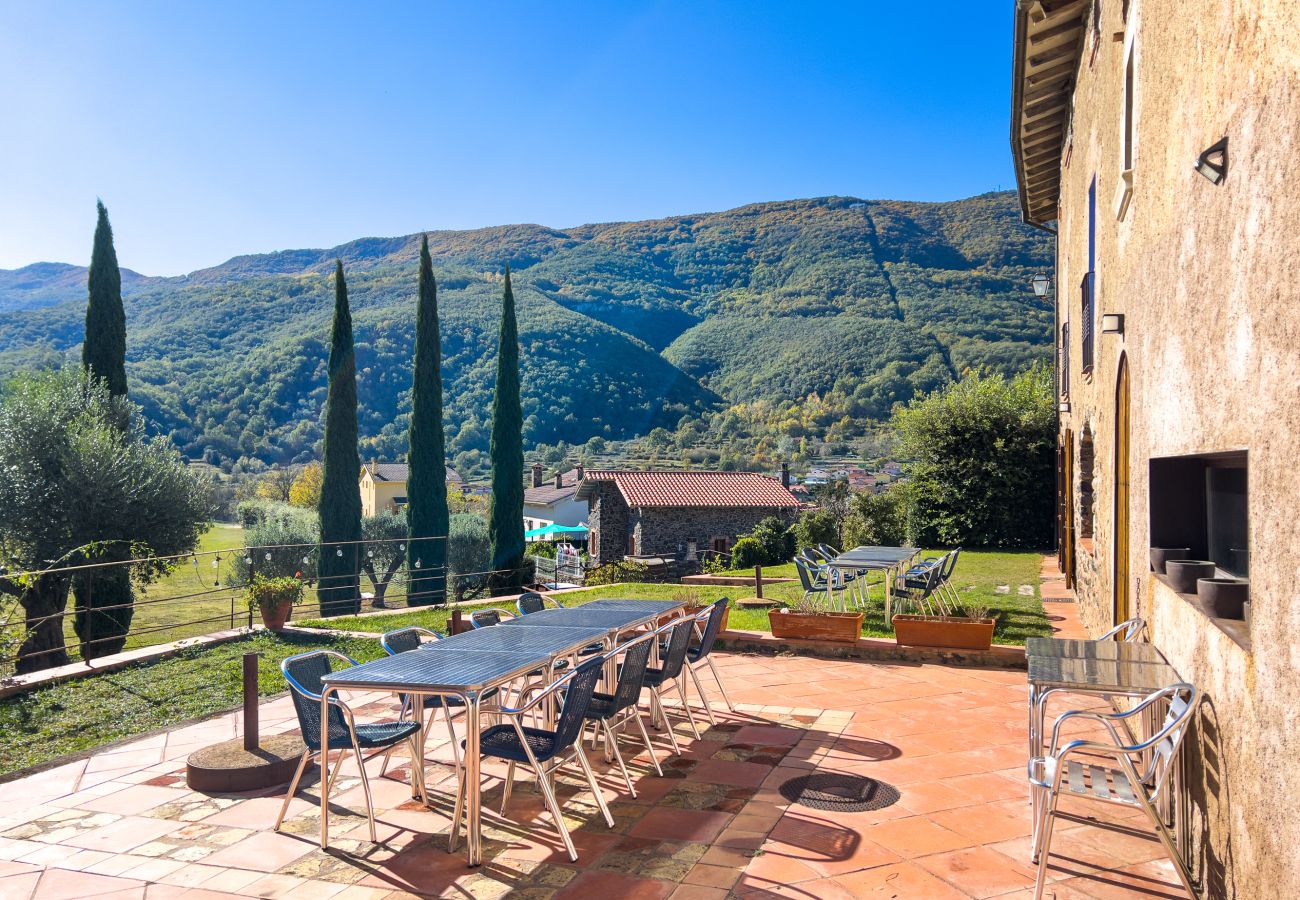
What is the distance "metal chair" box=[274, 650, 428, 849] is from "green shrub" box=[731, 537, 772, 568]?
60.2ft

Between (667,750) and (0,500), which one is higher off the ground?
(0,500)

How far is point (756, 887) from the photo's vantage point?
3143mm

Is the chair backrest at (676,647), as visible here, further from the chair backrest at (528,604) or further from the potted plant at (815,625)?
the potted plant at (815,625)

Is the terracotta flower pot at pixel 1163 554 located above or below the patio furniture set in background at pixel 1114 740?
above

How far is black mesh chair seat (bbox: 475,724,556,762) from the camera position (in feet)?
11.7

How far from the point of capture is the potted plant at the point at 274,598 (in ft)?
32.7

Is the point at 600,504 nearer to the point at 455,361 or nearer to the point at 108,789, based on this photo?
the point at 108,789

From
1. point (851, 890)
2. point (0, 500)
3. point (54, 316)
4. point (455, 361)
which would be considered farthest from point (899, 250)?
point (851, 890)

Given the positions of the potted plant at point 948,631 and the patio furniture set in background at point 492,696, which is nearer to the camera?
the patio furniture set in background at point 492,696

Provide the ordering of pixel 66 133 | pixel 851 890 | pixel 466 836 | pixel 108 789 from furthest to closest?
pixel 66 133
pixel 108 789
pixel 466 836
pixel 851 890

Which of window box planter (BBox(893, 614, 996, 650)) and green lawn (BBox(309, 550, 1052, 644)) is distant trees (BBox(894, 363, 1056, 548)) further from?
window box planter (BBox(893, 614, 996, 650))

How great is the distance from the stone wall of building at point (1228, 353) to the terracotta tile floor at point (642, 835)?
787 millimetres

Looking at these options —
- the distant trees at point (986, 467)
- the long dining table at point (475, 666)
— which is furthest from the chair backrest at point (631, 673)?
the distant trees at point (986, 467)

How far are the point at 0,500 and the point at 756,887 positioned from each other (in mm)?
12749
